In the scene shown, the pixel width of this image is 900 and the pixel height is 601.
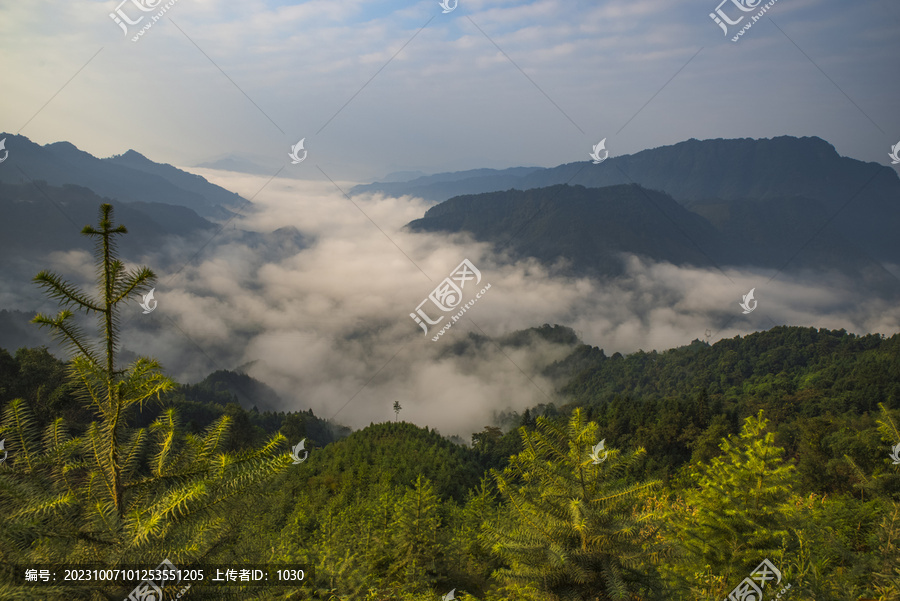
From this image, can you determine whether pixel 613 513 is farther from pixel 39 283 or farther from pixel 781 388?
pixel 781 388

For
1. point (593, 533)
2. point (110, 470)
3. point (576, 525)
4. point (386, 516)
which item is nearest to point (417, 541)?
point (386, 516)

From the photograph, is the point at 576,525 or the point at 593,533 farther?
the point at 593,533

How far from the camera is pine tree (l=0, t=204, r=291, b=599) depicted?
9.41 ft

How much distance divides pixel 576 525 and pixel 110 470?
12.2 ft

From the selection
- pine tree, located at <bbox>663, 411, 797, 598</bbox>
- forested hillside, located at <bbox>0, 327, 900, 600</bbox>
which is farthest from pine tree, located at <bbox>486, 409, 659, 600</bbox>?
pine tree, located at <bbox>663, 411, 797, 598</bbox>

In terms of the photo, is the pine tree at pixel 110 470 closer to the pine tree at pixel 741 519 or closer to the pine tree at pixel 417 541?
the pine tree at pixel 417 541

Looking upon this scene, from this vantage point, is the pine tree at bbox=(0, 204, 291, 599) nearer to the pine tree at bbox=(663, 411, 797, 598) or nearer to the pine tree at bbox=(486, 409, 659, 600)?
the pine tree at bbox=(486, 409, 659, 600)

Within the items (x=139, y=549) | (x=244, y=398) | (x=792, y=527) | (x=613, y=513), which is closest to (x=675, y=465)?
(x=792, y=527)

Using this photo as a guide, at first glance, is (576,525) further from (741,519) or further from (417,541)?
(417,541)

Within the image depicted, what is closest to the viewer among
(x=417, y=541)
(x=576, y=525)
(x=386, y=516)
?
(x=576, y=525)

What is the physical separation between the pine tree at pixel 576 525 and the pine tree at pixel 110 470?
105 inches

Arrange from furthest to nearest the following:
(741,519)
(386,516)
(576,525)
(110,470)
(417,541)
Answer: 1. (386,516)
2. (417,541)
3. (741,519)
4. (576,525)
5. (110,470)

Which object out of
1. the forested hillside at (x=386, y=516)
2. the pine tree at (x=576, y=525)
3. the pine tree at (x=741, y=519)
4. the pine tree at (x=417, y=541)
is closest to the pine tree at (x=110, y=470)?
the forested hillside at (x=386, y=516)

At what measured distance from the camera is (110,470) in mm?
3168
